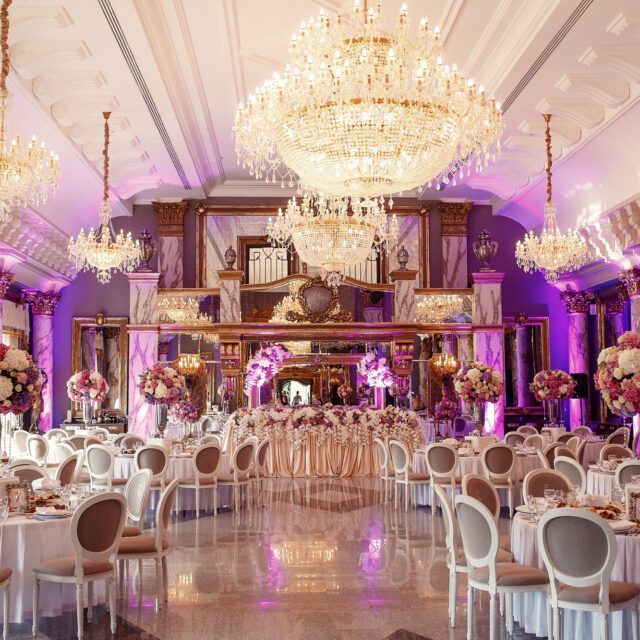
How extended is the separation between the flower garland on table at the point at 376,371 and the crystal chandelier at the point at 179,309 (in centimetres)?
331

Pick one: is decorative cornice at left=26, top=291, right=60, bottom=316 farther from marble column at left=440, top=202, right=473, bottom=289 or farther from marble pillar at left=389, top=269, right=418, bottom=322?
marble column at left=440, top=202, right=473, bottom=289

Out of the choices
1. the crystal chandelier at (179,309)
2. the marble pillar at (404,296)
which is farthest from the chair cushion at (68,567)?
the marble pillar at (404,296)

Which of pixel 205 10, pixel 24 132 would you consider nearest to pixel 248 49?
pixel 205 10

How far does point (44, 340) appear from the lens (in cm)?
1592

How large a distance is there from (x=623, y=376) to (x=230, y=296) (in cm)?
920

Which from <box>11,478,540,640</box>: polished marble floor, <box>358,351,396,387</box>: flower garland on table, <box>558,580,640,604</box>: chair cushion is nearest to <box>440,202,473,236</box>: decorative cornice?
<box>358,351,396,387</box>: flower garland on table

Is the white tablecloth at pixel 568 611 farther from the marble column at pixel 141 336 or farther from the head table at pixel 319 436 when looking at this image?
the marble column at pixel 141 336

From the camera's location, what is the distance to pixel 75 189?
44.5 ft

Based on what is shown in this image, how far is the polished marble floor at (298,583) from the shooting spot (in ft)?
17.4

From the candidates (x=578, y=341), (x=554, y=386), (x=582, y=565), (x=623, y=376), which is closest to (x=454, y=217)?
(x=578, y=341)

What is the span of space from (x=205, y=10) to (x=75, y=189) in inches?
232

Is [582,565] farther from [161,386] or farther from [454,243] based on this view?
[454,243]

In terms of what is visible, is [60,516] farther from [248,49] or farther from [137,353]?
[137,353]

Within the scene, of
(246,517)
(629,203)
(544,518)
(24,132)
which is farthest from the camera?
(629,203)
